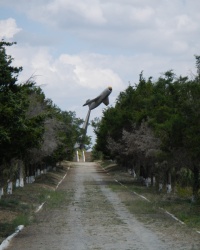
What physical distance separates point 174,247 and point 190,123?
1370 centimetres

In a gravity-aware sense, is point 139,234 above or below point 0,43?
below

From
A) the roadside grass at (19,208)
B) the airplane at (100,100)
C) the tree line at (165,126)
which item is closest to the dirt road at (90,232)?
the roadside grass at (19,208)

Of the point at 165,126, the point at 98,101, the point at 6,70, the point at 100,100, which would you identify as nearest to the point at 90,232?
the point at 6,70

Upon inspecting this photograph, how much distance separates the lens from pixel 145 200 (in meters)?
36.4

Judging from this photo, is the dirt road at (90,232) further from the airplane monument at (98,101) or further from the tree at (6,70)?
the airplane monument at (98,101)

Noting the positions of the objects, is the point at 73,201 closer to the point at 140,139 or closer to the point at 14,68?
the point at 140,139

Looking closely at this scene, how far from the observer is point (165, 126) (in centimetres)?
3228

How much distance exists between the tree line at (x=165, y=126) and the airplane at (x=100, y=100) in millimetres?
38653

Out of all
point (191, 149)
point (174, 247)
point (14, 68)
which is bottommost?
point (174, 247)

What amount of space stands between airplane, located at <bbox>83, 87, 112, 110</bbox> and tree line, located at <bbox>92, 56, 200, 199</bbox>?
38653mm

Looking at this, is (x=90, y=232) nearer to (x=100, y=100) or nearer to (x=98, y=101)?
(x=100, y=100)

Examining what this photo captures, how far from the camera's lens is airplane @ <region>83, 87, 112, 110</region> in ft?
351

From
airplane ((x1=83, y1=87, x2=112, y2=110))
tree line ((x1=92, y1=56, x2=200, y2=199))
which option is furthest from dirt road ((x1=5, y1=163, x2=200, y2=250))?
airplane ((x1=83, y1=87, x2=112, y2=110))

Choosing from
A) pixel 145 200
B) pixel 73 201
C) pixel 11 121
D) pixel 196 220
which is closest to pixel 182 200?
pixel 145 200
